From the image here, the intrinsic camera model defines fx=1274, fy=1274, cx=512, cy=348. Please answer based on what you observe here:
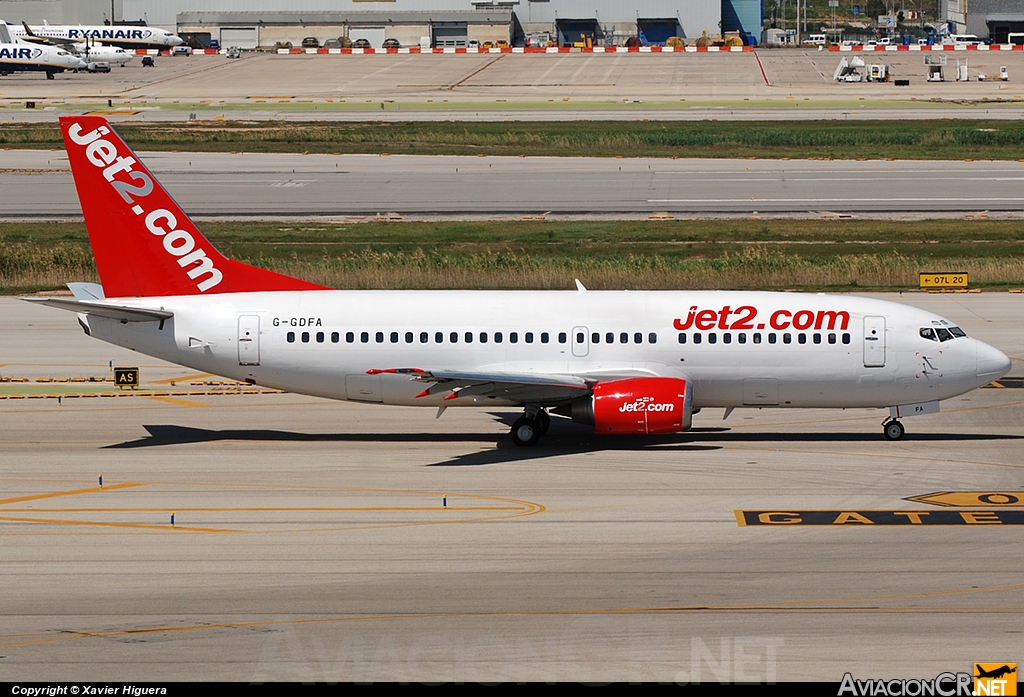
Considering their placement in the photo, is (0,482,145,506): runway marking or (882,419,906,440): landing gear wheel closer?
(0,482,145,506): runway marking

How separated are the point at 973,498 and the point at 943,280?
29.2 m

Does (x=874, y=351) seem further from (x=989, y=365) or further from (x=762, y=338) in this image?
(x=989, y=365)

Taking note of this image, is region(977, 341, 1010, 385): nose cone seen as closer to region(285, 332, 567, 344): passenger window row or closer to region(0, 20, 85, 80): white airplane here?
region(285, 332, 567, 344): passenger window row

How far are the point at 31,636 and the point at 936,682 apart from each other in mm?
15232

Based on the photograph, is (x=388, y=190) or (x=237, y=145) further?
(x=237, y=145)

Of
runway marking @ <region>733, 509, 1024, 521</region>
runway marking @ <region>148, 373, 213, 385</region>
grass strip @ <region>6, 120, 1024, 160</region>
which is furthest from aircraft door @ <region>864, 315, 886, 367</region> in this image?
grass strip @ <region>6, 120, 1024, 160</region>

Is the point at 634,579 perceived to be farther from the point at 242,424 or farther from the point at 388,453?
the point at 242,424

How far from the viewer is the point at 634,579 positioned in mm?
25031

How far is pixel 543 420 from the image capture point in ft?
119

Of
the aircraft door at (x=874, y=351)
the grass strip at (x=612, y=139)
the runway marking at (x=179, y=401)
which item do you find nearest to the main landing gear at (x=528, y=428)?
the aircraft door at (x=874, y=351)

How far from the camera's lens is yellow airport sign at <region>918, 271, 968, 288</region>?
188 feet

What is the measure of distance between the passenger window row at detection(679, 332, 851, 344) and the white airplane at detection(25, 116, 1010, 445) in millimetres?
39

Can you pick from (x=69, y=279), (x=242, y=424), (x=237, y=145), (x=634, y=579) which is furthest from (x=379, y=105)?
(x=634, y=579)

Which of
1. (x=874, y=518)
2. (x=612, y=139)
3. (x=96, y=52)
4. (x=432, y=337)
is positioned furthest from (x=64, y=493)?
(x=96, y=52)
